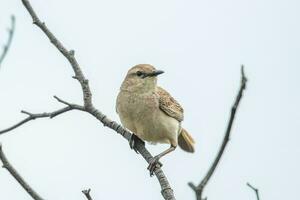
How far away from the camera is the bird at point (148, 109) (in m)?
7.40

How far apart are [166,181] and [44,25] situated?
5.48ft

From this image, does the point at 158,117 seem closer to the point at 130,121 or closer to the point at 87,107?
the point at 130,121

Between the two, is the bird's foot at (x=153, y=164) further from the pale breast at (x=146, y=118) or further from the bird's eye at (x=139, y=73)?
the bird's eye at (x=139, y=73)

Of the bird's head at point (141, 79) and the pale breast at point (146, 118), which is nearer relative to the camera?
the pale breast at point (146, 118)

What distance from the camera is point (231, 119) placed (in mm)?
2773

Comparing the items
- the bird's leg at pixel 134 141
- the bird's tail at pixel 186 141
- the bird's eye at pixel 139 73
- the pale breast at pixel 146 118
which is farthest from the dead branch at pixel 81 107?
the bird's tail at pixel 186 141

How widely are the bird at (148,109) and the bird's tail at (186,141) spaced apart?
0.53m

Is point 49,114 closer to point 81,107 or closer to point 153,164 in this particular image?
point 81,107

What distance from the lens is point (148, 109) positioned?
7617 mm

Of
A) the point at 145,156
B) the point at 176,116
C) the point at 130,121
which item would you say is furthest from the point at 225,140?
the point at 176,116

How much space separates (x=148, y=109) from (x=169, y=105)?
43cm

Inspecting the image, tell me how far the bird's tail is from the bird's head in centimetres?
113

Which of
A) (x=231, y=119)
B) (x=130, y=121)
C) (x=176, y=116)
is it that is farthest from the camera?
(x=176, y=116)

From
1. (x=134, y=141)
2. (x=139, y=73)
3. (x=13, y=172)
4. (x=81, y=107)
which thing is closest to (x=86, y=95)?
(x=81, y=107)
